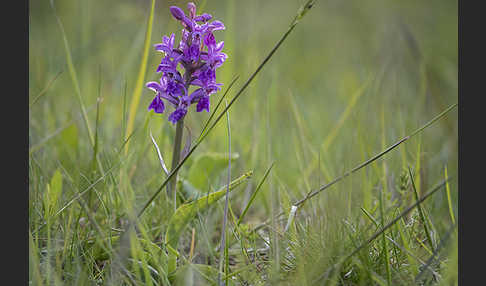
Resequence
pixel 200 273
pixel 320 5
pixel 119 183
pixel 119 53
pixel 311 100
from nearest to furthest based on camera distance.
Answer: pixel 200 273 < pixel 119 183 < pixel 311 100 < pixel 119 53 < pixel 320 5

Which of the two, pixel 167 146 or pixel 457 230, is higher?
pixel 167 146

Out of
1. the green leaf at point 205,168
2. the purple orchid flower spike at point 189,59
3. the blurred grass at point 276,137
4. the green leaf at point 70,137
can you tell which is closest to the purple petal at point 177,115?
the purple orchid flower spike at point 189,59

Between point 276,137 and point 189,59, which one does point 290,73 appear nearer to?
point 276,137

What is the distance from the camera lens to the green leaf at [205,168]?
250 cm

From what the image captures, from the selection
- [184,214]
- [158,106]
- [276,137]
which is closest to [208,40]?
[158,106]

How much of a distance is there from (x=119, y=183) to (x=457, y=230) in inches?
61.4

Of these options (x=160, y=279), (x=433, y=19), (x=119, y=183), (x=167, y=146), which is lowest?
(x=160, y=279)

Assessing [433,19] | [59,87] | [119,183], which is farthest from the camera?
[433,19]

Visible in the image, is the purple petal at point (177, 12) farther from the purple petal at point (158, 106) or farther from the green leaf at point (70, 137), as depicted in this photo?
the green leaf at point (70, 137)

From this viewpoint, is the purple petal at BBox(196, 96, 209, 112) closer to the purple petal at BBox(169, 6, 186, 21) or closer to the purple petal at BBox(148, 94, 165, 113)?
the purple petal at BBox(148, 94, 165, 113)

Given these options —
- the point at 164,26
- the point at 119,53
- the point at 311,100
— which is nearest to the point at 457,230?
the point at 311,100

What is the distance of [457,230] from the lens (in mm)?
1689

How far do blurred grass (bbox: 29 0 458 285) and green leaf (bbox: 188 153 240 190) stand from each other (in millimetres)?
33

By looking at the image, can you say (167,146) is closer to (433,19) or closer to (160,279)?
(160,279)
